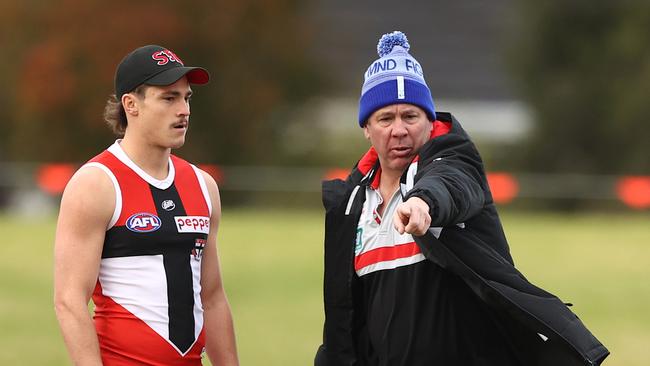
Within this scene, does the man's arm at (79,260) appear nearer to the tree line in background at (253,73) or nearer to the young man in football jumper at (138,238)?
the young man in football jumper at (138,238)

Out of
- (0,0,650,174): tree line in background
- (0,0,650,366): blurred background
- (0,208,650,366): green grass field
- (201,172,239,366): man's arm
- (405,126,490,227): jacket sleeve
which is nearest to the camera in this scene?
(405,126,490,227): jacket sleeve

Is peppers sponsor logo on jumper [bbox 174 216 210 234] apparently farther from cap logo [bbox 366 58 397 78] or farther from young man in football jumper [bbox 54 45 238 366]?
cap logo [bbox 366 58 397 78]

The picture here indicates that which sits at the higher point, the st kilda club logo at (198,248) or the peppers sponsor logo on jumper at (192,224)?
the peppers sponsor logo on jumper at (192,224)

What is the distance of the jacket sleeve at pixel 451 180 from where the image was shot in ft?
14.4

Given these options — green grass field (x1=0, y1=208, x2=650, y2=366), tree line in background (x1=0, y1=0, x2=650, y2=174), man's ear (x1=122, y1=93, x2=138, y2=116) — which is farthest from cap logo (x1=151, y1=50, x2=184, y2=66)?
tree line in background (x1=0, y1=0, x2=650, y2=174)

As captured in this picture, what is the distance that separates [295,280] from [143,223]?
10.5m

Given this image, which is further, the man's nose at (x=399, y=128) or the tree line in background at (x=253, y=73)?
the tree line in background at (x=253, y=73)

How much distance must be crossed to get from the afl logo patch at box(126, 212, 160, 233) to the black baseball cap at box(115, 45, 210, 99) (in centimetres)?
51

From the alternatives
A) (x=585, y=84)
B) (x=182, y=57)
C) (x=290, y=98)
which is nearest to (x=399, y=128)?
(x=182, y=57)

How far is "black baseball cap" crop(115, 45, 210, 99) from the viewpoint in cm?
499

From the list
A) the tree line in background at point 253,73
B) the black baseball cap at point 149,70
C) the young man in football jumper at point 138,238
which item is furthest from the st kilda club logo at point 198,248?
the tree line in background at point 253,73

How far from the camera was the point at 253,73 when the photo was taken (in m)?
33.8

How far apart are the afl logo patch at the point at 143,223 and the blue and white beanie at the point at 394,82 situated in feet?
3.03

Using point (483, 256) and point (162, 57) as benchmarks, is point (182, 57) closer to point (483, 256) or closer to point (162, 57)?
point (162, 57)
